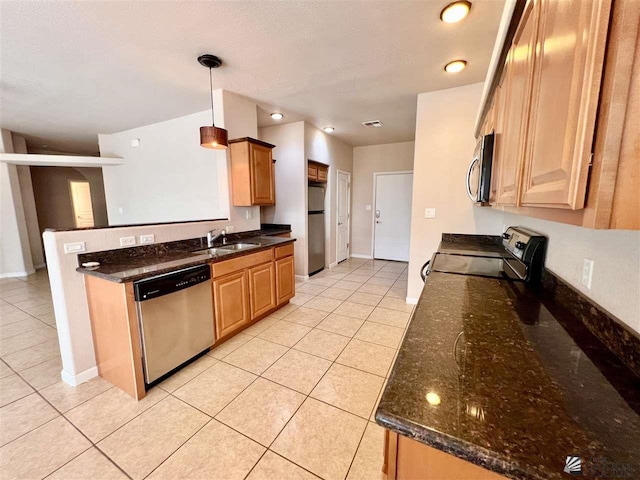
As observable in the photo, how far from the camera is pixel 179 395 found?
1840 mm

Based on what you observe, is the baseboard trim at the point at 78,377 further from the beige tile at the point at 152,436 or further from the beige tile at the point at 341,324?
the beige tile at the point at 341,324

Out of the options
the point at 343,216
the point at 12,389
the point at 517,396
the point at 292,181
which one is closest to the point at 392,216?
the point at 343,216

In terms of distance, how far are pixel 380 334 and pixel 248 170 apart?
7.86 feet

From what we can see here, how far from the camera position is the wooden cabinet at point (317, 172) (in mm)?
4443

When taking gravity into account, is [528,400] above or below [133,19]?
below

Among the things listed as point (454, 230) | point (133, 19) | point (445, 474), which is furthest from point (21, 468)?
point (454, 230)

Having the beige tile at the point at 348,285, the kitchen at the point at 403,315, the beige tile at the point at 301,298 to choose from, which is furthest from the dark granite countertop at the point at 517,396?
the beige tile at the point at 348,285

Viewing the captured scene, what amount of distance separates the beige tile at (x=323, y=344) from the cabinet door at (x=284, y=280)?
0.71 meters

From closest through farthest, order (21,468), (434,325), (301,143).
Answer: (434,325)
(21,468)
(301,143)

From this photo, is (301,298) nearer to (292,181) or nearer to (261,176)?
(261,176)

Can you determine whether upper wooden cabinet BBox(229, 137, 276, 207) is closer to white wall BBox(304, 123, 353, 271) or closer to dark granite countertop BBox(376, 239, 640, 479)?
white wall BBox(304, 123, 353, 271)

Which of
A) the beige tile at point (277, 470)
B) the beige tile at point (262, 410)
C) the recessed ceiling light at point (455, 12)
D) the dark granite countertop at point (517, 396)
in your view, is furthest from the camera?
the recessed ceiling light at point (455, 12)

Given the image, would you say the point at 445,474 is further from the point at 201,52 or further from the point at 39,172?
the point at 39,172

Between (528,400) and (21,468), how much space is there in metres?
2.35
